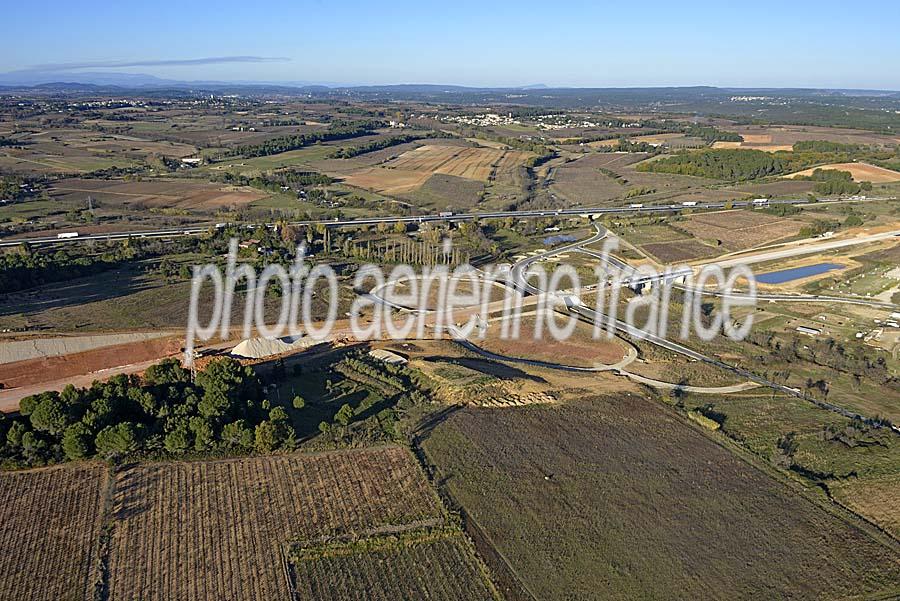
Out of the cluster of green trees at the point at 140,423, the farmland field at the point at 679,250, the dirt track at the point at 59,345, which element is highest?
the farmland field at the point at 679,250

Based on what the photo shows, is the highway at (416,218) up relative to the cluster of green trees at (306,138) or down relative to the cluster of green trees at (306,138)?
down

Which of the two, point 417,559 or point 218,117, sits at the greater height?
point 218,117

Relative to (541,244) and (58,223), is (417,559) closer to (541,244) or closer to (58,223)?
(541,244)

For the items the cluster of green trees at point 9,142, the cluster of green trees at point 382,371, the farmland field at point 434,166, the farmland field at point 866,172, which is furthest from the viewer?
the cluster of green trees at point 9,142

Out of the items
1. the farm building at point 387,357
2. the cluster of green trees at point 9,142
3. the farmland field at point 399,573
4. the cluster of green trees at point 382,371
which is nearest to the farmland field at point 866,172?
the farm building at point 387,357

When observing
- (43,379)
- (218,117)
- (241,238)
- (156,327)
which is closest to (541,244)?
(241,238)

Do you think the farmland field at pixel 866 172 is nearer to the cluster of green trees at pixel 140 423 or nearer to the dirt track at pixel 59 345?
the dirt track at pixel 59 345

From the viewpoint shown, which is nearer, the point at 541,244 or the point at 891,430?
the point at 891,430
